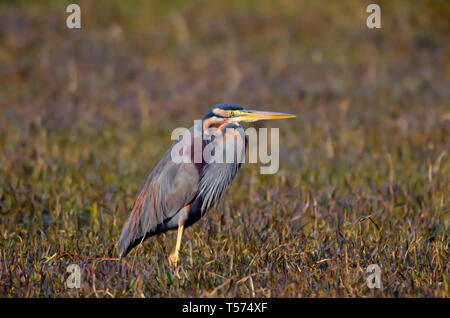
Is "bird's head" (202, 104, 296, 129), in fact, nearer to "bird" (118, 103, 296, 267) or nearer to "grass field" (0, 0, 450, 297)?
"bird" (118, 103, 296, 267)

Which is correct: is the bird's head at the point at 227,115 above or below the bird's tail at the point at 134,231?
above

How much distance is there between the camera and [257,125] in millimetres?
9734

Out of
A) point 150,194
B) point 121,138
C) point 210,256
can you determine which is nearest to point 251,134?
point 121,138

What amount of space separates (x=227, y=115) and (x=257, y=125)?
15.6 feet

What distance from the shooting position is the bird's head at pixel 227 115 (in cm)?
499

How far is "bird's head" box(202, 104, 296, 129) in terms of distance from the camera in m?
4.99

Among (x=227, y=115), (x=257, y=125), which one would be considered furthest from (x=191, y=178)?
(x=257, y=125)

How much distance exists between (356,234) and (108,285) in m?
1.79

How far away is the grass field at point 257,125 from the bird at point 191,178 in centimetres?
20

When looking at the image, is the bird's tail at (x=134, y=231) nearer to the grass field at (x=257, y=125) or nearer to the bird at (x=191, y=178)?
the bird at (x=191, y=178)

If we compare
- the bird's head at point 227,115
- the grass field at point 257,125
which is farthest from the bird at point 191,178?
the grass field at point 257,125

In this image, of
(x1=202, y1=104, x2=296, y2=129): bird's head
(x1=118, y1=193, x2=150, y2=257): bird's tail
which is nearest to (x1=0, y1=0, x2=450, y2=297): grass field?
(x1=118, y1=193, x2=150, y2=257): bird's tail

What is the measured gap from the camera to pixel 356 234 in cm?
468
